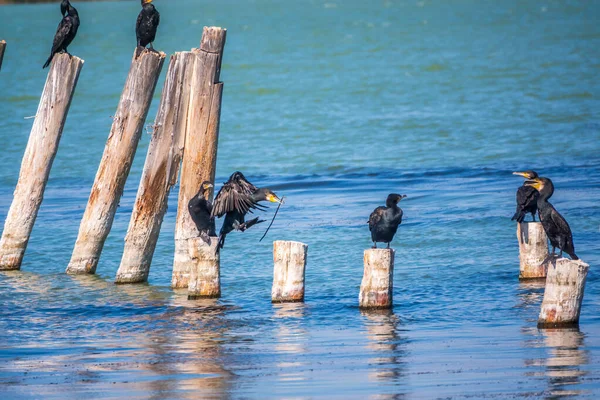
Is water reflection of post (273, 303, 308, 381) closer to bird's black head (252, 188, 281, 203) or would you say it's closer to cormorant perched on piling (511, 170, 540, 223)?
bird's black head (252, 188, 281, 203)

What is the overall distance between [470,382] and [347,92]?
111 feet

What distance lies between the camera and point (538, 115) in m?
31.9

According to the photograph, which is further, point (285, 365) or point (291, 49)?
point (291, 49)

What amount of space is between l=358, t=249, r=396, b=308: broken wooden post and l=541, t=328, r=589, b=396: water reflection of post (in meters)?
1.55

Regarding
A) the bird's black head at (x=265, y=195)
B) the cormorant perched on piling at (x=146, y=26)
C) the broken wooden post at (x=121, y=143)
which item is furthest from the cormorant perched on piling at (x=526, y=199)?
the cormorant perched on piling at (x=146, y=26)

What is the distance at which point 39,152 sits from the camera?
12.4m

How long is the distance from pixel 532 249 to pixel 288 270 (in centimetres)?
284

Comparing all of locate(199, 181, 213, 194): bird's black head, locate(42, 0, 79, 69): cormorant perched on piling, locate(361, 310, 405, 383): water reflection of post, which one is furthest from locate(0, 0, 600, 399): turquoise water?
locate(42, 0, 79, 69): cormorant perched on piling

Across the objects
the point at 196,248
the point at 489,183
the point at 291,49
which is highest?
the point at 291,49

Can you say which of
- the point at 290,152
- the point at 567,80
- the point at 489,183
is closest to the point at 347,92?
the point at 567,80

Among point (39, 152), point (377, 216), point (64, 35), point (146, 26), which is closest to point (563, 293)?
point (377, 216)

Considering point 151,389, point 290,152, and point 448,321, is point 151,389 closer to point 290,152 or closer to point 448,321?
point 448,321

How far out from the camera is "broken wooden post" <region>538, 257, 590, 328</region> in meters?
9.21

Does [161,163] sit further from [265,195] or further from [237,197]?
[265,195]
